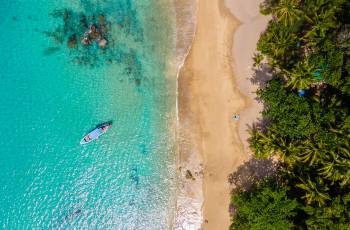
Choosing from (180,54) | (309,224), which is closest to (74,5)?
(180,54)

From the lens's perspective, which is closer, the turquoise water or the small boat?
the turquoise water

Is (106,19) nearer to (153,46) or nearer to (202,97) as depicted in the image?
(153,46)

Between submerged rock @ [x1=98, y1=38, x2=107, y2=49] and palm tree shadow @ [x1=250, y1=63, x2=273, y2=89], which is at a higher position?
submerged rock @ [x1=98, y1=38, x2=107, y2=49]

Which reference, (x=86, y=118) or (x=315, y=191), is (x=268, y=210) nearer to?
(x=315, y=191)

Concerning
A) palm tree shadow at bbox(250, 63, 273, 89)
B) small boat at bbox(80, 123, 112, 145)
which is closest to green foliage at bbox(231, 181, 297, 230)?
palm tree shadow at bbox(250, 63, 273, 89)

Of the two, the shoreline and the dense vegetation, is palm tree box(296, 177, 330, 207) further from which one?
the shoreline

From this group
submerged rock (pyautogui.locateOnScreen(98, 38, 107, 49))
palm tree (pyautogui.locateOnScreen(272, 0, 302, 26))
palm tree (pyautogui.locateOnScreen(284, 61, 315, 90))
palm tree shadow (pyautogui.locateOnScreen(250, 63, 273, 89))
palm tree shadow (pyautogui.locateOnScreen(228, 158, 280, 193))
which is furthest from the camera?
→ submerged rock (pyautogui.locateOnScreen(98, 38, 107, 49))

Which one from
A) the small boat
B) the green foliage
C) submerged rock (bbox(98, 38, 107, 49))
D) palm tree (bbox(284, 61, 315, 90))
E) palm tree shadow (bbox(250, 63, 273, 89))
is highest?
submerged rock (bbox(98, 38, 107, 49))
